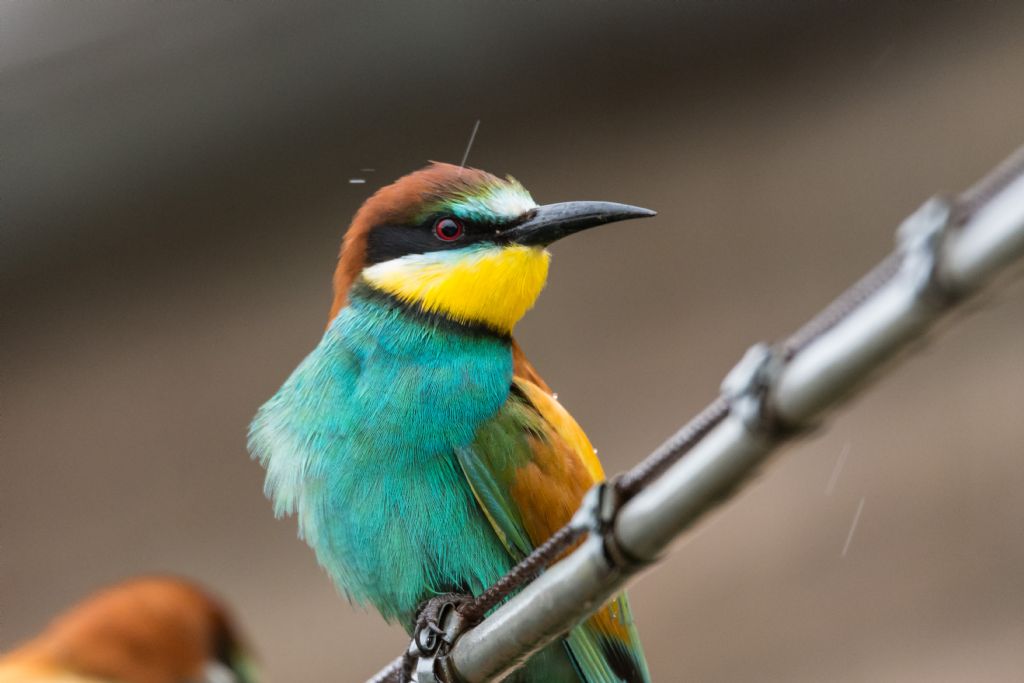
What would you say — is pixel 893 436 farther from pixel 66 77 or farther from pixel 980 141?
pixel 66 77

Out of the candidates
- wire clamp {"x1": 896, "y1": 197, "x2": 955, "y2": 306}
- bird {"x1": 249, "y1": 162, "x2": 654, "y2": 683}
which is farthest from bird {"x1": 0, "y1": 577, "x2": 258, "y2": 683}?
wire clamp {"x1": 896, "y1": 197, "x2": 955, "y2": 306}

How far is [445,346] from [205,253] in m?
2.03

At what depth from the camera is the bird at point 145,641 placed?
8.48 ft

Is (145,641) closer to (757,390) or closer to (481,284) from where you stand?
(481,284)

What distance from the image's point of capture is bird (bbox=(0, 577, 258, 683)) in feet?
8.48

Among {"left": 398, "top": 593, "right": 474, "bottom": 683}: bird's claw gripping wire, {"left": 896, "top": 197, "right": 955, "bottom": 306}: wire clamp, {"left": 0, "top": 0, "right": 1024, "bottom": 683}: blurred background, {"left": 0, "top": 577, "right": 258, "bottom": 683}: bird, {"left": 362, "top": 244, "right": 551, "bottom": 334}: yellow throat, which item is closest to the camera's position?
{"left": 896, "top": 197, "right": 955, "bottom": 306}: wire clamp

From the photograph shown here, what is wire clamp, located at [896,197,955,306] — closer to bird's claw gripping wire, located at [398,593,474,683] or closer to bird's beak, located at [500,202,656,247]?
bird's claw gripping wire, located at [398,593,474,683]

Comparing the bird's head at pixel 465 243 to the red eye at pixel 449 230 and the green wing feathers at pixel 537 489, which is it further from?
the green wing feathers at pixel 537 489

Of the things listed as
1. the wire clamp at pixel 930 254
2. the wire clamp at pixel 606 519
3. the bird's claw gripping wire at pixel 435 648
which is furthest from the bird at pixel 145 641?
the wire clamp at pixel 930 254

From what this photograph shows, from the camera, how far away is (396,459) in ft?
5.00

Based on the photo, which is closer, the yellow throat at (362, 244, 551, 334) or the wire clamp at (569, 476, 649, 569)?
the wire clamp at (569, 476, 649, 569)

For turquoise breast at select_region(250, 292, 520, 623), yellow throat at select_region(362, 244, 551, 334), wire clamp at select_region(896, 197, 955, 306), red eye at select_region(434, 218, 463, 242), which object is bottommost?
wire clamp at select_region(896, 197, 955, 306)

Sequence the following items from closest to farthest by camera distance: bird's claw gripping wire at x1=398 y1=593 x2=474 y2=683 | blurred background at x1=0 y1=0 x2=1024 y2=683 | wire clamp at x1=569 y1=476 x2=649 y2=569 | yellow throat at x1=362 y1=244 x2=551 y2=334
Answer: wire clamp at x1=569 y1=476 x2=649 y2=569 < bird's claw gripping wire at x1=398 y1=593 x2=474 y2=683 < yellow throat at x1=362 y1=244 x2=551 y2=334 < blurred background at x1=0 y1=0 x2=1024 y2=683

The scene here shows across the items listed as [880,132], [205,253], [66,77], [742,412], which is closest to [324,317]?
[205,253]
